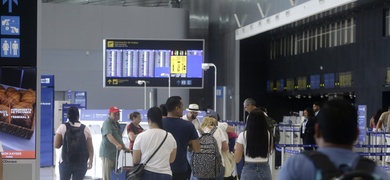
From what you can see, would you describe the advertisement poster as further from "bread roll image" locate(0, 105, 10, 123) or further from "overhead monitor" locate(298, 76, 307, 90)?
"overhead monitor" locate(298, 76, 307, 90)

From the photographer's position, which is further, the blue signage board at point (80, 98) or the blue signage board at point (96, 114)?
the blue signage board at point (80, 98)

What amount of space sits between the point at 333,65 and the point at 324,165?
2536 centimetres

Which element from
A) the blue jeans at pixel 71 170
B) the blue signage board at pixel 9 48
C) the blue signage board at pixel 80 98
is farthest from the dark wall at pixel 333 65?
the blue signage board at pixel 9 48

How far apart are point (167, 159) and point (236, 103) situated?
26.9 metres

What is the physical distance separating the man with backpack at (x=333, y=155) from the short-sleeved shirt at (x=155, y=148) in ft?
12.4

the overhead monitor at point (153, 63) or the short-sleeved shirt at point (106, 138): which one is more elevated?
the overhead monitor at point (153, 63)

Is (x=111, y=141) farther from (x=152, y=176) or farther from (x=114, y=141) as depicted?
(x=152, y=176)

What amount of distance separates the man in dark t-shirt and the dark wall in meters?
16.9

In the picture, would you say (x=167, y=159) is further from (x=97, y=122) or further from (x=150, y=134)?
(x=97, y=122)

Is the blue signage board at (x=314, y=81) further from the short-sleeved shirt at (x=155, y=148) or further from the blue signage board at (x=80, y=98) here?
the short-sleeved shirt at (x=155, y=148)

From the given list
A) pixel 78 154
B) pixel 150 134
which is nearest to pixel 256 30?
pixel 78 154

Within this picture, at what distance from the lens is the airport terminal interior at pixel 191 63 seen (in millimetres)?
7672

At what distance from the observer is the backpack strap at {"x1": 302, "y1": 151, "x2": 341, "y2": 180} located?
9.04ft

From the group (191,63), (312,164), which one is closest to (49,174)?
(191,63)
